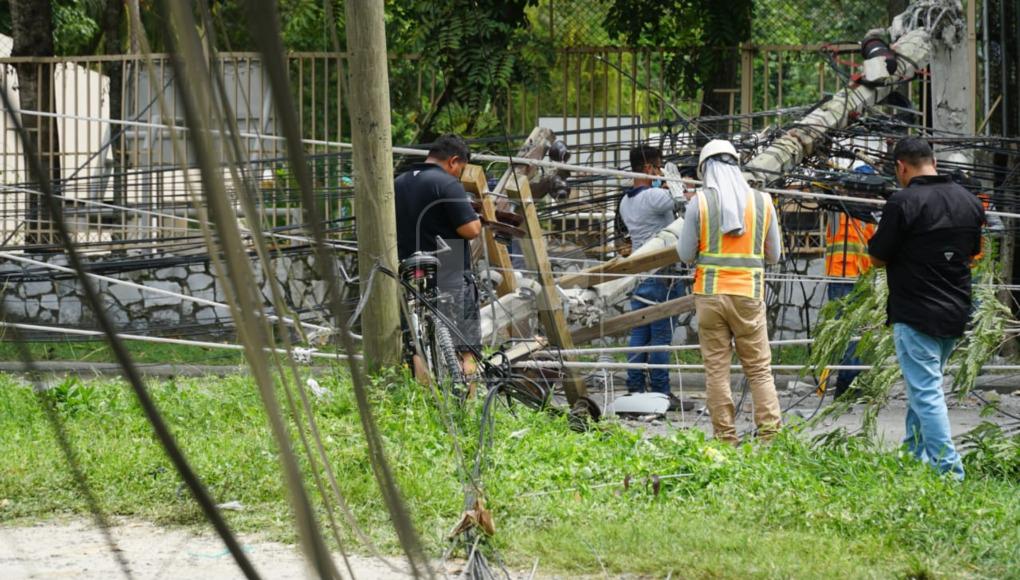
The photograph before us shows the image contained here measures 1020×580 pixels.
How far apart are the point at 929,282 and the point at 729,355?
1401 mm

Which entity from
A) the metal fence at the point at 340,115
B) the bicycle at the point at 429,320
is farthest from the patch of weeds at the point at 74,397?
the metal fence at the point at 340,115

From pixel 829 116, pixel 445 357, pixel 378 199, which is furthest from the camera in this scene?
pixel 829 116

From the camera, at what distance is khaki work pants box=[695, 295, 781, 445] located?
673 centimetres

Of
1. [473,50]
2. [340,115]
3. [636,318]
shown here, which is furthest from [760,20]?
[636,318]

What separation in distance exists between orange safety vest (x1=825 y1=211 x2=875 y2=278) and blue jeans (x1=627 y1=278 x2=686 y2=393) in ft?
4.03

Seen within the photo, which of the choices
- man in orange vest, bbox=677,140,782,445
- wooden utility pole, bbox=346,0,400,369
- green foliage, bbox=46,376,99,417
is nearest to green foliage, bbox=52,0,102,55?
green foliage, bbox=46,376,99,417

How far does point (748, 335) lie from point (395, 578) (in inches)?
122

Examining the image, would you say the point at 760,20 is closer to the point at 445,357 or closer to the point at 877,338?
the point at 877,338

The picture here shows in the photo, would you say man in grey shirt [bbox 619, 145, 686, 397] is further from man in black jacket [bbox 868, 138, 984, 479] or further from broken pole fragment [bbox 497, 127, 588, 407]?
man in black jacket [bbox 868, 138, 984, 479]

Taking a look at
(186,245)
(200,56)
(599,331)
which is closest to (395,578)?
(200,56)

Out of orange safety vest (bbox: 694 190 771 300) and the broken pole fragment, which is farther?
the broken pole fragment

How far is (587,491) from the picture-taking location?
17.0ft

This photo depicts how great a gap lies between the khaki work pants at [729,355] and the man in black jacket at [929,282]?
1022mm

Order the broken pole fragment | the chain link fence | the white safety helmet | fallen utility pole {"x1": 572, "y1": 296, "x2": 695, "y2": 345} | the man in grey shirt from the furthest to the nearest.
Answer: the chain link fence < the man in grey shirt < fallen utility pole {"x1": 572, "y1": 296, "x2": 695, "y2": 345} < the broken pole fragment < the white safety helmet
